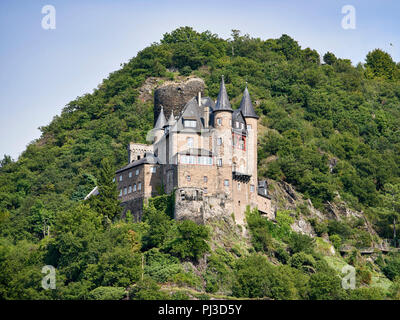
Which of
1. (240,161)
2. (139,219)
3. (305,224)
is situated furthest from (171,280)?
(305,224)

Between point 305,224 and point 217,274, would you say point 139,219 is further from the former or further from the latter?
point 305,224

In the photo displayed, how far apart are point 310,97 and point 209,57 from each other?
16.7 m

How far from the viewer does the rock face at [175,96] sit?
10169cm

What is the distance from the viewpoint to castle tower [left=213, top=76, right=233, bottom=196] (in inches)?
3413

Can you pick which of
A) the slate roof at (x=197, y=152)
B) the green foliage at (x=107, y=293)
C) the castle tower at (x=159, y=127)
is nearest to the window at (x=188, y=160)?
the slate roof at (x=197, y=152)

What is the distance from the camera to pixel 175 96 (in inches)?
4053

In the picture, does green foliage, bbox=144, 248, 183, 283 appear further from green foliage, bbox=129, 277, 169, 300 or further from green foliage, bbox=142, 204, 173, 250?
green foliage, bbox=129, 277, 169, 300

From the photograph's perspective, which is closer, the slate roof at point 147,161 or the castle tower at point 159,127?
the slate roof at point 147,161

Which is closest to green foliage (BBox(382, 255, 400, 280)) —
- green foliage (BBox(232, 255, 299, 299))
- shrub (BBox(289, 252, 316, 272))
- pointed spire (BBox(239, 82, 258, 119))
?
shrub (BBox(289, 252, 316, 272))

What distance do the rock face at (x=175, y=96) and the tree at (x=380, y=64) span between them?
64.1 meters

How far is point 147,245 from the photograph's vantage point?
82875 mm

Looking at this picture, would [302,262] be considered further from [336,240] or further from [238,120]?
[238,120]

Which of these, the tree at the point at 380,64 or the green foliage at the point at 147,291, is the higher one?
the tree at the point at 380,64

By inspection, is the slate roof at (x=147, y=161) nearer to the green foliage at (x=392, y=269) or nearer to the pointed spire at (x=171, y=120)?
the pointed spire at (x=171, y=120)
